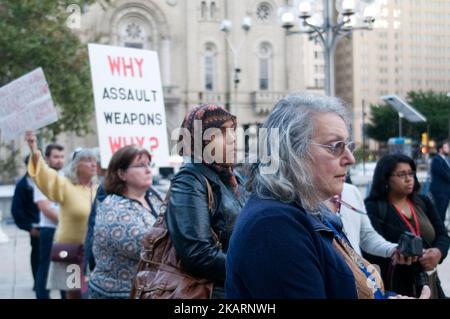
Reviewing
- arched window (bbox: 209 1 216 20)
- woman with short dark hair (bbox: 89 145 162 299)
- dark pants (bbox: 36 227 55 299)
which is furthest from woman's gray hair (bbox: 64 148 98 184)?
arched window (bbox: 209 1 216 20)

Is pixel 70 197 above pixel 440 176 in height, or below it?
above

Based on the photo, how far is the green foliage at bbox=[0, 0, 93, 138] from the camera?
57.0 ft

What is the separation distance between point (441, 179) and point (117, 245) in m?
7.35

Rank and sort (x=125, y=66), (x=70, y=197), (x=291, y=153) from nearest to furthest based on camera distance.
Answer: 1. (x=291, y=153)
2. (x=70, y=197)
3. (x=125, y=66)

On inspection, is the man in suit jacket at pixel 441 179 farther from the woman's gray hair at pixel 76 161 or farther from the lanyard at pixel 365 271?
the lanyard at pixel 365 271

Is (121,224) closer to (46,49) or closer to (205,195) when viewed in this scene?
(205,195)

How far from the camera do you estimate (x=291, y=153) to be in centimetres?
186

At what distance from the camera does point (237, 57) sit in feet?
120

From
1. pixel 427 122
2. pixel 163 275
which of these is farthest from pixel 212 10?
pixel 163 275

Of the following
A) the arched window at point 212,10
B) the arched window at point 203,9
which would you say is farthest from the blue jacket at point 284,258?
the arched window at point 203,9

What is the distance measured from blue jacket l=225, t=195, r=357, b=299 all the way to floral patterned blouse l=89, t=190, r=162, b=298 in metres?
1.96

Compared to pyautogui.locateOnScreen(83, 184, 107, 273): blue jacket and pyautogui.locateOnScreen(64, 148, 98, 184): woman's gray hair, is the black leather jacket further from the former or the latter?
pyautogui.locateOnScreen(64, 148, 98, 184): woman's gray hair

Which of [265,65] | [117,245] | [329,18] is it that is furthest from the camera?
[265,65]

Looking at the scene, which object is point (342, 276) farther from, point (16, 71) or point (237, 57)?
point (237, 57)
